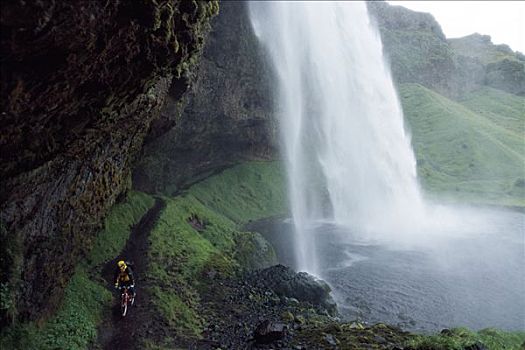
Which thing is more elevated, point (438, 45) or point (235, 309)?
point (438, 45)

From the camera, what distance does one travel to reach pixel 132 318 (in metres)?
19.4

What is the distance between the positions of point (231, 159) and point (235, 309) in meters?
42.6

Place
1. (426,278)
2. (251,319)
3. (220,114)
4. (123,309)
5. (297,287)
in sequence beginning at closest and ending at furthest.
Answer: (123,309)
(251,319)
(297,287)
(426,278)
(220,114)

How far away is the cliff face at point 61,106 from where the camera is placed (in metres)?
10.1

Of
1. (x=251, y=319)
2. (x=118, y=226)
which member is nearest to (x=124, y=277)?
(x=251, y=319)

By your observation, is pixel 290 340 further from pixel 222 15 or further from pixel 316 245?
pixel 222 15

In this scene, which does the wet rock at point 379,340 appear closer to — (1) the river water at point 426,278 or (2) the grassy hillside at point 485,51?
(1) the river water at point 426,278

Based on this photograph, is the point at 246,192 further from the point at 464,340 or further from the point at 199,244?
the point at 464,340

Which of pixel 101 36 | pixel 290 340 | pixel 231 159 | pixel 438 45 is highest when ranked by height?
pixel 438 45

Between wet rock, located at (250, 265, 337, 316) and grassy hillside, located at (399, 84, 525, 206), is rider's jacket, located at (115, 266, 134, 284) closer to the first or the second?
wet rock, located at (250, 265, 337, 316)

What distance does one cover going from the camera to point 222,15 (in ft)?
174

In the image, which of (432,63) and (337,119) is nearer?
(337,119)

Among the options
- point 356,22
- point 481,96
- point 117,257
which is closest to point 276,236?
point 117,257

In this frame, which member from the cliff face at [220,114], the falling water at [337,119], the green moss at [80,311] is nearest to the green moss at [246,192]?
the cliff face at [220,114]
